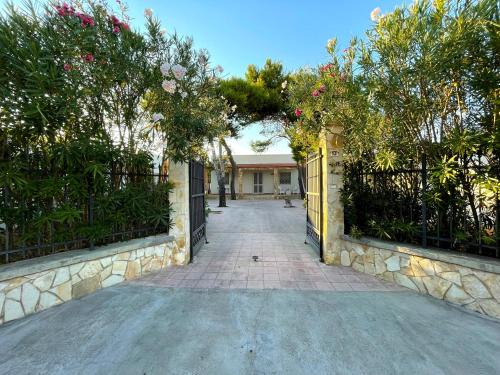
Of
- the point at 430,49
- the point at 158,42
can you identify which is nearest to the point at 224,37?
the point at 158,42

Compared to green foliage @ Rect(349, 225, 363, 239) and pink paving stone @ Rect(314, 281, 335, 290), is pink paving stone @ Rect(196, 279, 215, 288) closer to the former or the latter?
pink paving stone @ Rect(314, 281, 335, 290)

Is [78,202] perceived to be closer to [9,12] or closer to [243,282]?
[9,12]

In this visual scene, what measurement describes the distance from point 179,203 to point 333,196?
2.68 m

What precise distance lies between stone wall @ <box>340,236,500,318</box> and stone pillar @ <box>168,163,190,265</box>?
2.90m

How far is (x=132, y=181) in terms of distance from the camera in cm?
359

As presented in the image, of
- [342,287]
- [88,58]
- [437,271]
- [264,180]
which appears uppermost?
[88,58]

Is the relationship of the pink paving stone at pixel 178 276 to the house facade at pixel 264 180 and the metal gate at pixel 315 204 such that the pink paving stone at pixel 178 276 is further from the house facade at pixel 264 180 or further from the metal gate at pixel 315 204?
the house facade at pixel 264 180

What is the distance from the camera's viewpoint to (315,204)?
16.0 ft

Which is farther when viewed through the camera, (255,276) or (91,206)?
(255,276)

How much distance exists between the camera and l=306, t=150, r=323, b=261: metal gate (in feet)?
14.1

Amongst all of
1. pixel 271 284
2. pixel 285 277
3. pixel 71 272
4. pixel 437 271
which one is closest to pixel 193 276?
pixel 271 284

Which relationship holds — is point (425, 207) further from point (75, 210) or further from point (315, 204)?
point (75, 210)

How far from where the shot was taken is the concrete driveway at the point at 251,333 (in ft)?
5.67

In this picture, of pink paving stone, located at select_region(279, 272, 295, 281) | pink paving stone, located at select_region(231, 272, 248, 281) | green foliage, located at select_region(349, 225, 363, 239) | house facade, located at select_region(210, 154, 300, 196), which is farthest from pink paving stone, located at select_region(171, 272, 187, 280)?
house facade, located at select_region(210, 154, 300, 196)
